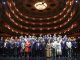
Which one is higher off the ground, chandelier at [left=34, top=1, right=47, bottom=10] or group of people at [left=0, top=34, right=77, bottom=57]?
chandelier at [left=34, top=1, right=47, bottom=10]

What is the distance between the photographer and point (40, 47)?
13.2m

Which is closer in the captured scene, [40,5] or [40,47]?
[40,47]

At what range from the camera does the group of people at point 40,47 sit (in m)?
12.9

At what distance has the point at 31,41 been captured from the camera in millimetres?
13320

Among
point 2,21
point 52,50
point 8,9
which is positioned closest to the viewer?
point 52,50

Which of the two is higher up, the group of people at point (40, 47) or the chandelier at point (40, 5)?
the chandelier at point (40, 5)

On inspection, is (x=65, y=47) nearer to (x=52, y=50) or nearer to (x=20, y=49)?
(x=52, y=50)

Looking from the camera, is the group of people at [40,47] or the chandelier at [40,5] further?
the chandelier at [40,5]

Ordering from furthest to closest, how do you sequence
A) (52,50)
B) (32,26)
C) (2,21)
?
(32,26), (2,21), (52,50)

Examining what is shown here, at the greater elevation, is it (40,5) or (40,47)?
(40,5)

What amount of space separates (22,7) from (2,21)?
2488 mm

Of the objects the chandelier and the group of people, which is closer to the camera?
the group of people

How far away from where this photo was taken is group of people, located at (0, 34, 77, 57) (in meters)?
12.9

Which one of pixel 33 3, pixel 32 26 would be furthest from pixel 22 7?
pixel 32 26
